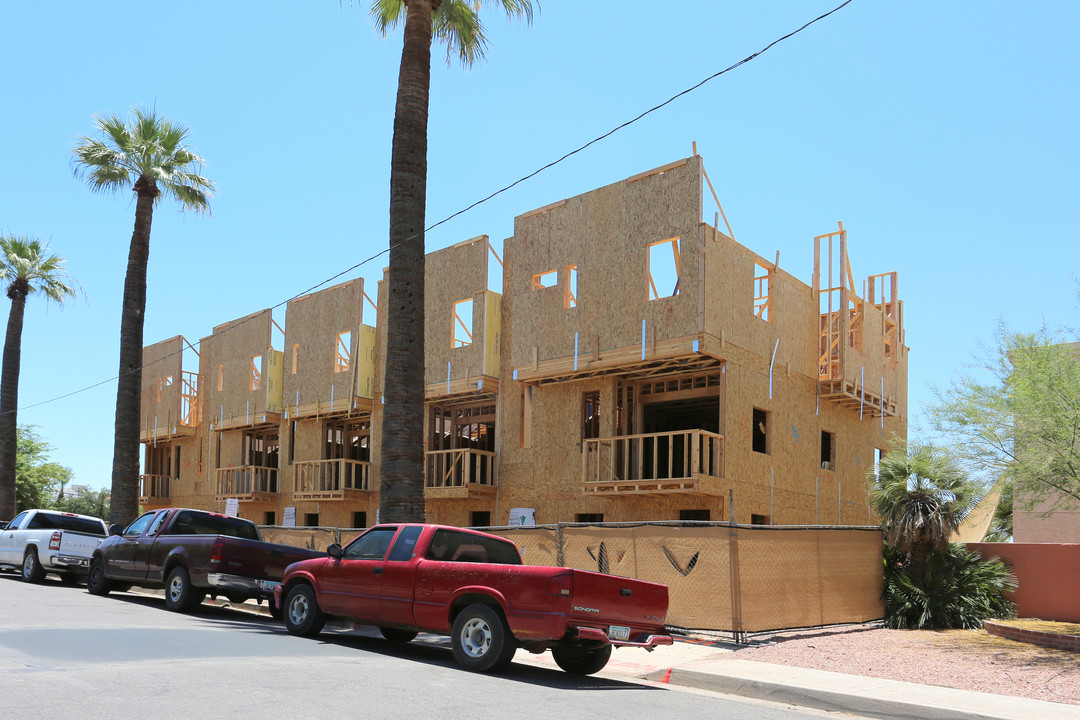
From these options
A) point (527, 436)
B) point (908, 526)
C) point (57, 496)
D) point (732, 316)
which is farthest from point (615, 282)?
point (57, 496)

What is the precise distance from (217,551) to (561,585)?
7.34 metres

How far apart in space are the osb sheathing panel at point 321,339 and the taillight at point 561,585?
20.4 metres

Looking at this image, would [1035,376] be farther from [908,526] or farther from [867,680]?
[867,680]

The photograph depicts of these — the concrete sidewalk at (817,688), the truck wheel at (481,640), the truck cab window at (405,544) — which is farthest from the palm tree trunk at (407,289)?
the truck wheel at (481,640)

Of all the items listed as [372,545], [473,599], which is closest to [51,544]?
[372,545]

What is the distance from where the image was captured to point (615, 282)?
22344mm

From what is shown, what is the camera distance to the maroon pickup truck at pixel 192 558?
49.0 ft

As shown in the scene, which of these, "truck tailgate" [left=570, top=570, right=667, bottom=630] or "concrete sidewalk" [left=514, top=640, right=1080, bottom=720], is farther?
"truck tailgate" [left=570, top=570, right=667, bottom=630]

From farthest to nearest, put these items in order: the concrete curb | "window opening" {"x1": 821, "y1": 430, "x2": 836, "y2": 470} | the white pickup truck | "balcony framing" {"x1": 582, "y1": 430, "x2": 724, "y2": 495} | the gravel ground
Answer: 1. "window opening" {"x1": 821, "y1": 430, "x2": 836, "y2": 470}
2. the white pickup truck
3. "balcony framing" {"x1": 582, "y1": 430, "x2": 724, "y2": 495}
4. the gravel ground
5. the concrete curb

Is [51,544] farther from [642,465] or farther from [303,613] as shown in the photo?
[642,465]

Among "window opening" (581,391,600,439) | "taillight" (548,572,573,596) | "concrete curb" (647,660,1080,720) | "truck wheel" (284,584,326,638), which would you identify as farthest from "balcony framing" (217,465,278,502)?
"taillight" (548,572,573,596)

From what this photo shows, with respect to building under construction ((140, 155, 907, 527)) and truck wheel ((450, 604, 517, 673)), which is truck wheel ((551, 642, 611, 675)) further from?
Result: building under construction ((140, 155, 907, 527))

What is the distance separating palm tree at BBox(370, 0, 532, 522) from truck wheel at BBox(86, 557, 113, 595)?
573 centimetres

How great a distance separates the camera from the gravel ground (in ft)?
35.7
